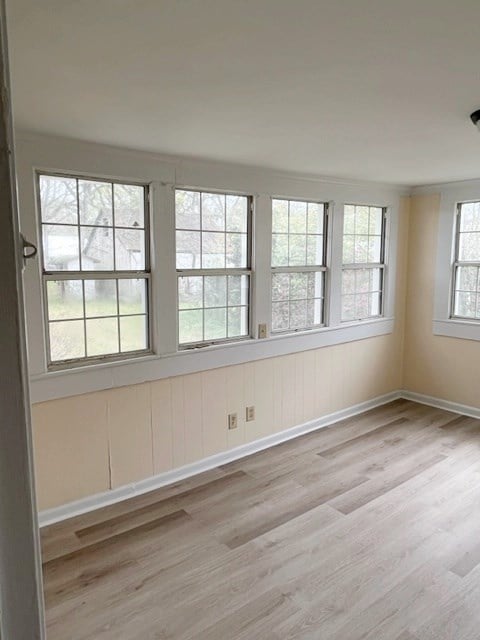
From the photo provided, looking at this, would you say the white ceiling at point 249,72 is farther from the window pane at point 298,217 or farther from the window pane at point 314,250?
the window pane at point 314,250

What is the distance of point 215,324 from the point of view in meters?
3.51

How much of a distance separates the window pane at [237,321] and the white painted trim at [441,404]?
7.93ft

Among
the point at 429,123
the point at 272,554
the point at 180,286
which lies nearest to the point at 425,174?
the point at 429,123

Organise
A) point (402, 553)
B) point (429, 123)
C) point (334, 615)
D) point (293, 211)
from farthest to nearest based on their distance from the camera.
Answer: point (293, 211) → point (402, 553) → point (429, 123) → point (334, 615)

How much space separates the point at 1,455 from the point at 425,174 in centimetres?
412

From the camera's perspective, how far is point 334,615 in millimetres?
2098

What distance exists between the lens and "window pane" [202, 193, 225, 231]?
3.36m

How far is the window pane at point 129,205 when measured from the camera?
294 cm

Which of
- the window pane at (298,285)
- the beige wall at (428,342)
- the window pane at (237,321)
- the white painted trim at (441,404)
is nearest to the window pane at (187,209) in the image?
the window pane at (237,321)

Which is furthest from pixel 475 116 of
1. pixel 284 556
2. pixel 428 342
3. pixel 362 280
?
pixel 428 342

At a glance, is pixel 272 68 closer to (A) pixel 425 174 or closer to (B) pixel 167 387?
(B) pixel 167 387

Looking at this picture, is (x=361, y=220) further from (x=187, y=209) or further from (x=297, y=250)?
(x=187, y=209)

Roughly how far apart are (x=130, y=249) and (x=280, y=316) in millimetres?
1463

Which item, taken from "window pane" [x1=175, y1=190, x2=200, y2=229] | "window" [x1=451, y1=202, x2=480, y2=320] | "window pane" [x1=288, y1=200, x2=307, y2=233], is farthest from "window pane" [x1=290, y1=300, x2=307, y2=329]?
"window" [x1=451, y1=202, x2=480, y2=320]
